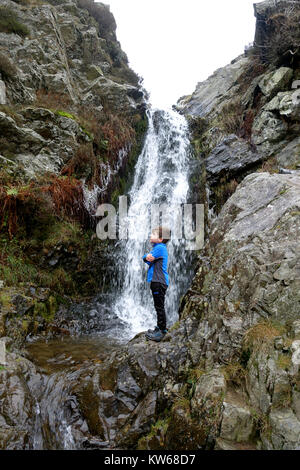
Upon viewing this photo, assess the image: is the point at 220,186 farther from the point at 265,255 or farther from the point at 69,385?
the point at 69,385

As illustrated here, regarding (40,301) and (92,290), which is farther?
(92,290)

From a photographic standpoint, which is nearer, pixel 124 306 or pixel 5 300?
pixel 5 300

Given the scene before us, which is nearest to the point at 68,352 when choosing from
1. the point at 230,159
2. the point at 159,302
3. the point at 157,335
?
the point at 157,335

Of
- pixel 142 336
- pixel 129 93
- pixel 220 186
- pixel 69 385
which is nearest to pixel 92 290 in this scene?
pixel 142 336

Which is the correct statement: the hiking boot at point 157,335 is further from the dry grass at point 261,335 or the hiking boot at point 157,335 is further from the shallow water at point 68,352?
the dry grass at point 261,335

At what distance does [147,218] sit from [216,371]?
7.53 metres

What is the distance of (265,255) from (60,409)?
3.25 m

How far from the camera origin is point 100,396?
355 cm

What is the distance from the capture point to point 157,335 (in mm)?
4289

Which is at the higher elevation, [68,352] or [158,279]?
[158,279]

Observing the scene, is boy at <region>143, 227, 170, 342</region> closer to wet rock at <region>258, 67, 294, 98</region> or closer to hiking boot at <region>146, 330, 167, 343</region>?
hiking boot at <region>146, 330, 167, 343</region>

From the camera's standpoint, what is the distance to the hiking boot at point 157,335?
4203 mm

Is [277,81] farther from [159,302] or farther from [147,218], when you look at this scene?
[159,302]

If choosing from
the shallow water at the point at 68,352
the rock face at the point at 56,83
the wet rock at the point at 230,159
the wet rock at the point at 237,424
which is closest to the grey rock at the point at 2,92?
the rock face at the point at 56,83
